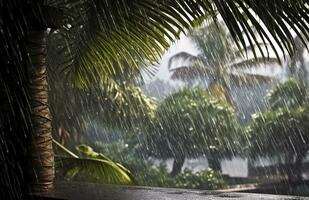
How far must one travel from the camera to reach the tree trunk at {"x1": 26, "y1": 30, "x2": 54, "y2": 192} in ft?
5.17

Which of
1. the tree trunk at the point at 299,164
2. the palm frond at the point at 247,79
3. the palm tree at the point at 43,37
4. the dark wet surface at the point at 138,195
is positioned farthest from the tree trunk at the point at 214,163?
the dark wet surface at the point at 138,195

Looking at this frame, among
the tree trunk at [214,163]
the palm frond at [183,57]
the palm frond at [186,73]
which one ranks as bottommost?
the tree trunk at [214,163]

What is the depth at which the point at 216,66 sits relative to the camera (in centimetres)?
2314

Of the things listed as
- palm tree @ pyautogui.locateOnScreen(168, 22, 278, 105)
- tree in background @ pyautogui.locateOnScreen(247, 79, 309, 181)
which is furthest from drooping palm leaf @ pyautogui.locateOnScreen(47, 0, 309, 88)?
palm tree @ pyautogui.locateOnScreen(168, 22, 278, 105)

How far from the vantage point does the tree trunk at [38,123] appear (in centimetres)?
158

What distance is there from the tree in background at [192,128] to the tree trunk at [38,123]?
17.7 m

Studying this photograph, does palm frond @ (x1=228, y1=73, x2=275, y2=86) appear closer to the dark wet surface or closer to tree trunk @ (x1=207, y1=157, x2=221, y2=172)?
tree trunk @ (x1=207, y1=157, x2=221, y2=172)

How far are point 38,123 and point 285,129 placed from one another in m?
19.9

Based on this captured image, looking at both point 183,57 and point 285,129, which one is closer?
point 285,129

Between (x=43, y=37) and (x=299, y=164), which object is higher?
(x=43, y=37)

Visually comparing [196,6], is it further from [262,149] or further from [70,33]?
[262,149]

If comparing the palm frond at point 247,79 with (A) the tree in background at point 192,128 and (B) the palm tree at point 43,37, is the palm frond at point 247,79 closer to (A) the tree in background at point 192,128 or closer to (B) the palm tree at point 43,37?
(A) the tree in background at point 192,128

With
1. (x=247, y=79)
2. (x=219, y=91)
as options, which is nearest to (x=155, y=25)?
(x=219, y=91)

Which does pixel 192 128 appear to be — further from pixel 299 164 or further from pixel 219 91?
pixel 299 164
